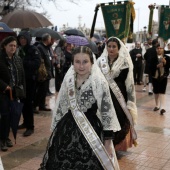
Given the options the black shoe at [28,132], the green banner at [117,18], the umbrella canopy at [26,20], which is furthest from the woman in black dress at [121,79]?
the umbrella canopy at [26,20]

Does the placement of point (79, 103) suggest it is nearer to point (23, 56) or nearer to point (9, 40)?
point (9, 40)

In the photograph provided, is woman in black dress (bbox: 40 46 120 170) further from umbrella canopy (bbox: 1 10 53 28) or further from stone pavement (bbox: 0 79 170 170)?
umbrella canopy (bbox: 1 10 53 28)

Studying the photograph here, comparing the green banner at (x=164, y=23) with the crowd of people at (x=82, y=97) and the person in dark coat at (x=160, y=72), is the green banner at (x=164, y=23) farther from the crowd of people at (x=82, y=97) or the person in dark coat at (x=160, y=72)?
the person in dark coat at (x=160, y=72)

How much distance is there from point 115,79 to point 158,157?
1.30 metres

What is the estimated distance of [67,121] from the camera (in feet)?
10.9

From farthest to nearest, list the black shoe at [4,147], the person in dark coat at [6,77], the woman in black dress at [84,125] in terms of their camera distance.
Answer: the black shoe at [4,147], the person in dark coat at [6,77], the woman in black dress at [84,125]

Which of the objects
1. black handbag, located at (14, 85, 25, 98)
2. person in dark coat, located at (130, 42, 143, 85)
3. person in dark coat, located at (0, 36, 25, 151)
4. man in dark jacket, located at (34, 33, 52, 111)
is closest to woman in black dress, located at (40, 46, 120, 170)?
person in dark coat, located at (0, 36, 25, 151)

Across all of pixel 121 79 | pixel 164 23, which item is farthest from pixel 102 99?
pixel 164 23

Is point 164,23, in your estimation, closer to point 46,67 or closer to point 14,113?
point 46,67

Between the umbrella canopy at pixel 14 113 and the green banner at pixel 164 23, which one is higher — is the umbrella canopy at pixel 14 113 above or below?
below

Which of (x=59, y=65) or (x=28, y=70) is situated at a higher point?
(x=28, y=70)

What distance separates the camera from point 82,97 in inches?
128

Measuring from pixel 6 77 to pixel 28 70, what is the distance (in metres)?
1.07

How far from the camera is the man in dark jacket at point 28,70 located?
607 cm
